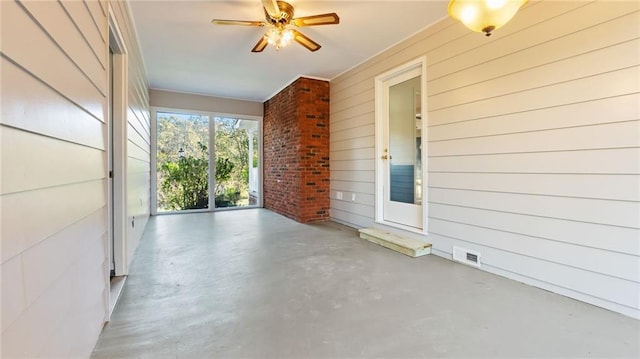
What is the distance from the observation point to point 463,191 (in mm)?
2842

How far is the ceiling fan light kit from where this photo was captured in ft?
4.99

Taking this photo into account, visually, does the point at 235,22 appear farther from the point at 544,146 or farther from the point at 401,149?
the point at 544,146

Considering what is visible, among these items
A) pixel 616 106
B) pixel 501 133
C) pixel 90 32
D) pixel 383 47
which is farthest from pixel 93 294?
pixel 383 47

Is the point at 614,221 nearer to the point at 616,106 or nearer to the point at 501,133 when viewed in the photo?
the point at 616,106

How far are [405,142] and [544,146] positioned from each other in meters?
1.63

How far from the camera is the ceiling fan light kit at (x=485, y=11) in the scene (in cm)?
152

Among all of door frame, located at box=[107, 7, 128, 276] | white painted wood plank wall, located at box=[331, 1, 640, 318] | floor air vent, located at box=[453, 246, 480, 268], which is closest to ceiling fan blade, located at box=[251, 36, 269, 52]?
door frame, located at box=[107, 7, 128, 276]

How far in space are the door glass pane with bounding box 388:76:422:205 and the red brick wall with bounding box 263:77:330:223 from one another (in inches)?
61.9

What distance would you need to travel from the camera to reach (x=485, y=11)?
1549mm

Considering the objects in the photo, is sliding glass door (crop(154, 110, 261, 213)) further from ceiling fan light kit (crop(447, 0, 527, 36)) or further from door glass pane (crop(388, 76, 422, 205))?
ceiling fan light kit (crop(447, 0, 527, 36))

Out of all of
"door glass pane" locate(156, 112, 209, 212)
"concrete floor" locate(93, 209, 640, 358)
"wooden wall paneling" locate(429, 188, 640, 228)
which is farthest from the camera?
"door glass pane" locate(156, 112, 209, 212)

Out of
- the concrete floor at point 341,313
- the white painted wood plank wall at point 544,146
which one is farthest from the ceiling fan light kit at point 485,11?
the concrete floor at point 341,313

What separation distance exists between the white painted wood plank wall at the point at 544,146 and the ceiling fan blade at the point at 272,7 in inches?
69.4

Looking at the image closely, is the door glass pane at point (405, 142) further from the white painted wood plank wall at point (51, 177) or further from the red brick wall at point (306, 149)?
the white painted wood plank wall at point (51, 177)
